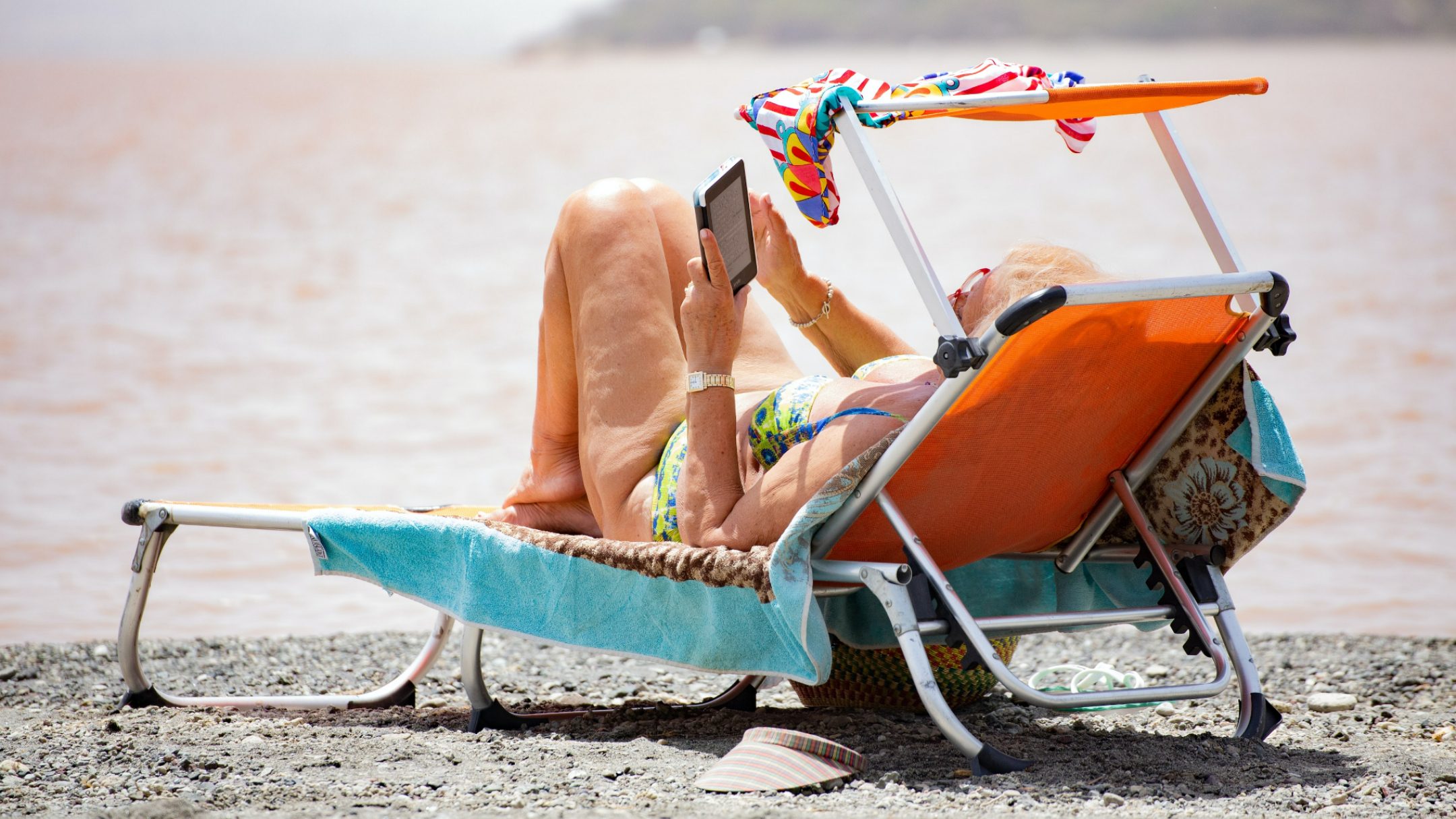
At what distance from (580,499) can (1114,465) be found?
129 centimetres

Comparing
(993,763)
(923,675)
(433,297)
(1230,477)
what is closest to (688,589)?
(923,675)

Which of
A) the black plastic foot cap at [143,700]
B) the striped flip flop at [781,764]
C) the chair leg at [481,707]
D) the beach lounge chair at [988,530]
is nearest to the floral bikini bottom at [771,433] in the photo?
the beach lounge chair at [988,530]

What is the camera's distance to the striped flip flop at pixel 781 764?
2596 millimetres

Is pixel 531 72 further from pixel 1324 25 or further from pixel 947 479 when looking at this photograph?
pixel 947 479

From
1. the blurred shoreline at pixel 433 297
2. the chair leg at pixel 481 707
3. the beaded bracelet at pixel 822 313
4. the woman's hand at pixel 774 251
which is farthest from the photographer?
the blurred shoreline at pixel 433 297

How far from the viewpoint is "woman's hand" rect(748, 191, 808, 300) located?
10.4ft

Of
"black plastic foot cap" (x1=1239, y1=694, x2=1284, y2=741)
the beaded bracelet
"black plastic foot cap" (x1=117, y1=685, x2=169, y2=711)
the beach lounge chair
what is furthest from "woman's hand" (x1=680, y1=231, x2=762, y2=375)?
"black plastic foot cap" (x1=117, y1=685, x2=169, y2=711)

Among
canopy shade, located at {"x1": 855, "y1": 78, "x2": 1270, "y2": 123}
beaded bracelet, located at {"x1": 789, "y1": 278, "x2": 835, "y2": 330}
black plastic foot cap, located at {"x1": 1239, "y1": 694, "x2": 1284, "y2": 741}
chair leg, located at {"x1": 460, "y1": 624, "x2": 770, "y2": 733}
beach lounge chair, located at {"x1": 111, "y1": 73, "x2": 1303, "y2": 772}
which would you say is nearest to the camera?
canopy shade, located at {"x1": 855, "y1": 78, "x2": 1270, "y2": 123}

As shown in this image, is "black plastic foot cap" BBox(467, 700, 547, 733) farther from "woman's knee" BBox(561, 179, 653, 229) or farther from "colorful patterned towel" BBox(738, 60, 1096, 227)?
"colorful patterned towel" BBox(738, 60, 1096, 227)

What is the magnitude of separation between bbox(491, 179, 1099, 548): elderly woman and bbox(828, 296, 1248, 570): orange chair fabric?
146mm

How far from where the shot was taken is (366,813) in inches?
95.2

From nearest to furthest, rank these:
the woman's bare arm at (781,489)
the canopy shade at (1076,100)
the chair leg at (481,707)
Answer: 1. the canopy shade at (1076,100)
2. the woman's bare arm at (781,489)
3. the chair leg at (481,707)

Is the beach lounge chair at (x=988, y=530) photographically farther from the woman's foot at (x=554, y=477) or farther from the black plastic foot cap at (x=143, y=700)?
the black plastic foot cap at (x=143, y=700)

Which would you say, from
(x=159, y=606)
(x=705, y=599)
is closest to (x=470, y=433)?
(x=159, y=606)
